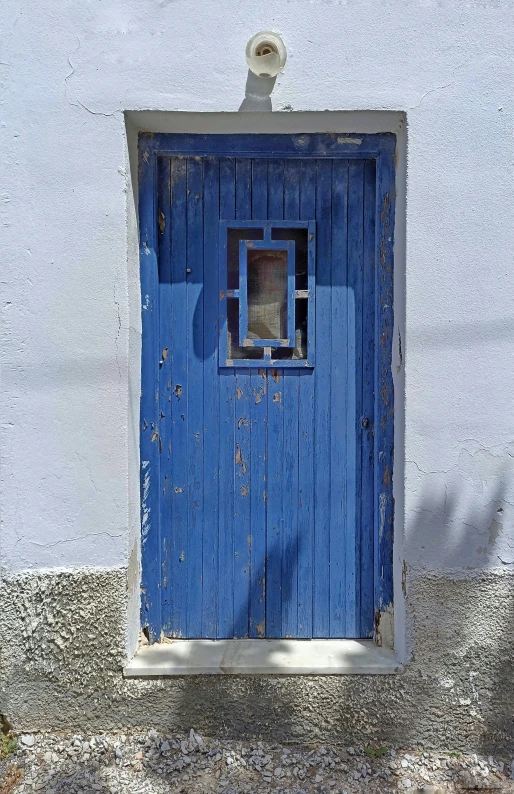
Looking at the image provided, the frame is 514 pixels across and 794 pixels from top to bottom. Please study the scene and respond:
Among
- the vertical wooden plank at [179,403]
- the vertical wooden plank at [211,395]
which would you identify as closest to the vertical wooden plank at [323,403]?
the vertical wooden plank at [211,395]

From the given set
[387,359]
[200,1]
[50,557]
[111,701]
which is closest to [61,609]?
[50,557]

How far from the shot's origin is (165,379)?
252 centimetres

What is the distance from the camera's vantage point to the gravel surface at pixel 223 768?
87.9 inches

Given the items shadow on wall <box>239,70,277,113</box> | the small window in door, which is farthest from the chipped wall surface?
the small window in door

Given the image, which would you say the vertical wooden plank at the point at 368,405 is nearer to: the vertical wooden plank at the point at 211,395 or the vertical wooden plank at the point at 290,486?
the vertical wooden plank at the point at 290,486

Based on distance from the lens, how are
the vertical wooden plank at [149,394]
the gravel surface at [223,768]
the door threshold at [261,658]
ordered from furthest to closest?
the vertical wooden plank at [149,394], the door threshold at [261,658], the gravel surface at [223,768]

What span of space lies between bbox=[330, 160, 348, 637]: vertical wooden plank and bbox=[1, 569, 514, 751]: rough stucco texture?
0.31m

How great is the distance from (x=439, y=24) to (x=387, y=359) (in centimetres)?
129

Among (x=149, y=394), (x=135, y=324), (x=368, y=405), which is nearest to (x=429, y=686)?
(x=368, y=405)

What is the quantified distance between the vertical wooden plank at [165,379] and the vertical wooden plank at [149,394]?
0.06ft

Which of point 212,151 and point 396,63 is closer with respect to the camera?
point 396,63

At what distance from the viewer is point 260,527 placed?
2.54 metres

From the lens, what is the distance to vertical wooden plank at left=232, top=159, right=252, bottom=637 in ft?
8.22

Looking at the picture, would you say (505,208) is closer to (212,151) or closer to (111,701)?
(212,151)
